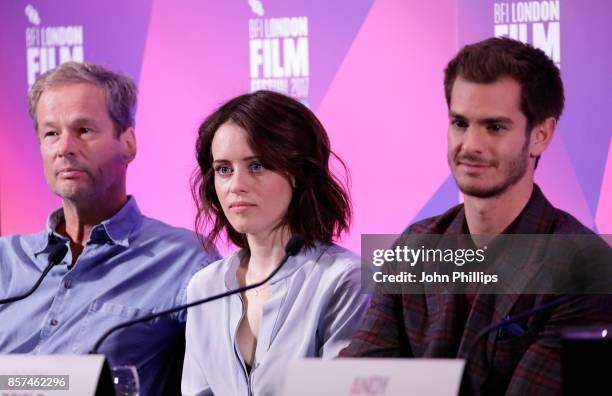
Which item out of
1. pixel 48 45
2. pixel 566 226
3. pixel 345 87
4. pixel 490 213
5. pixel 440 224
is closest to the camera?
pixel 566 226

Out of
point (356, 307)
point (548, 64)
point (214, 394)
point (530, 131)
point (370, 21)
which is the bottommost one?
point (214, 394)

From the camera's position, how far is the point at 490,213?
248 centimetres

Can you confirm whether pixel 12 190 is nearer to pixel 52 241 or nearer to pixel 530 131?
pixel 52 241

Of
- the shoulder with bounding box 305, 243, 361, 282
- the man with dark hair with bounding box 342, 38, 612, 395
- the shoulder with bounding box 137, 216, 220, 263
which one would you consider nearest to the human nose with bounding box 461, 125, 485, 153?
the man with dark hair with bounding box 342, 38, 612, 395

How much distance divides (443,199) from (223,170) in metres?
0.80

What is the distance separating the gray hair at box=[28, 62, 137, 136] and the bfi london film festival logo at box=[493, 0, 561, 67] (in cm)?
116

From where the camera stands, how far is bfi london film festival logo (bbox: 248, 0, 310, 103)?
10.8 ft

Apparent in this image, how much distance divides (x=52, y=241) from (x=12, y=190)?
646 millimetres

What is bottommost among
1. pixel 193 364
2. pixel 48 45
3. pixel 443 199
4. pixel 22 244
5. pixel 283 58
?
pixel 193 364

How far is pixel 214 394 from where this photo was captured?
258 centimetres

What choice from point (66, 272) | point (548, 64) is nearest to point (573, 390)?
point (548, 64)

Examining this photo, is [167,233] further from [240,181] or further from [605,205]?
[605,205]

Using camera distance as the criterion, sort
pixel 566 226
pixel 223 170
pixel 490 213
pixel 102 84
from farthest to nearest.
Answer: pixel 102 84, pixel 223 170, pixel 490 213, pixel 566 226

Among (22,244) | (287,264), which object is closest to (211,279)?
(287,264)
